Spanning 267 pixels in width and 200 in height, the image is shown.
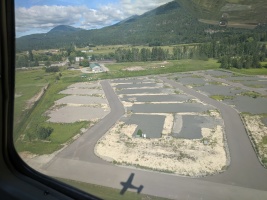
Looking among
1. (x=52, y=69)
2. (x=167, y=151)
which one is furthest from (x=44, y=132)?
(x=167, y=151)

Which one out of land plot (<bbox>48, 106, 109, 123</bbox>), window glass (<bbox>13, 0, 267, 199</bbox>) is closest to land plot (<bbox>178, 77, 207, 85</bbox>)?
window glass (<bbox>13, 0, 267, 199</bbox>)

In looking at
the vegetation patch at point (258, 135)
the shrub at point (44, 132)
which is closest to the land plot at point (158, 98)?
the vegetation patch at point (258, 135)

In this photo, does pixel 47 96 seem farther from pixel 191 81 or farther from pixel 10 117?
pixel 191 81

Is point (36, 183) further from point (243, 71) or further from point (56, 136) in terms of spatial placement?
point (243, 71)

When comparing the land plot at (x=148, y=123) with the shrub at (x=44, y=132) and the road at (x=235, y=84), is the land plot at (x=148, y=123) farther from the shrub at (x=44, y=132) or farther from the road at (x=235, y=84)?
the shrub at (x=44, y=132)

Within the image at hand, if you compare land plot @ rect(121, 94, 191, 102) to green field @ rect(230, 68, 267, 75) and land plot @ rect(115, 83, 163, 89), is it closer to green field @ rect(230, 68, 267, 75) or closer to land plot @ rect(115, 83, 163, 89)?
land plot @ rect(115, 83, 163, 89)

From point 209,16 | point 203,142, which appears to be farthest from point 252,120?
point 209,16
